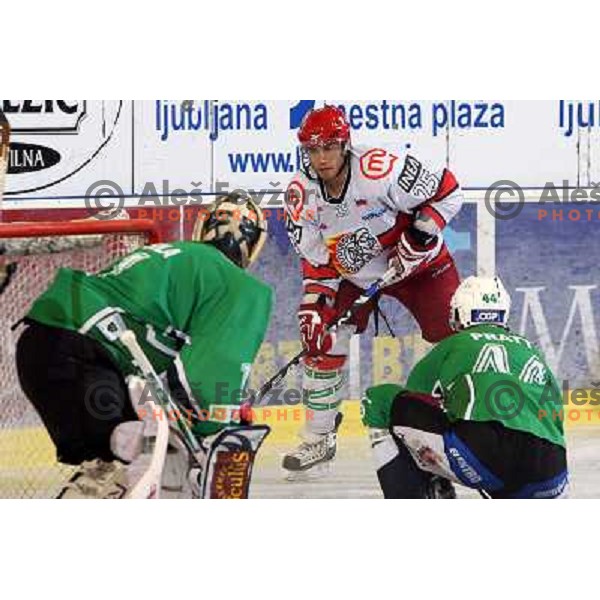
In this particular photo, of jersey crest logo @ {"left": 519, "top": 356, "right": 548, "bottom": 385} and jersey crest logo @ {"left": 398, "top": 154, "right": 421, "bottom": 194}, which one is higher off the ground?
jersey crest logo @ {"left": 398, "top": 154, "right": 421, "bottom": 194}

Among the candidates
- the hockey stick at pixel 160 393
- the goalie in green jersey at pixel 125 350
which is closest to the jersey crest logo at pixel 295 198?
the goalie in green jersey at pixel 125 350

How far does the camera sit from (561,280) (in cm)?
528

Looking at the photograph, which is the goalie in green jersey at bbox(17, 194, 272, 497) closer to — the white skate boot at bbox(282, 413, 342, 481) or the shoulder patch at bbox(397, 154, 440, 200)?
the white skate boot at bbox(282, 413, 342, 481)

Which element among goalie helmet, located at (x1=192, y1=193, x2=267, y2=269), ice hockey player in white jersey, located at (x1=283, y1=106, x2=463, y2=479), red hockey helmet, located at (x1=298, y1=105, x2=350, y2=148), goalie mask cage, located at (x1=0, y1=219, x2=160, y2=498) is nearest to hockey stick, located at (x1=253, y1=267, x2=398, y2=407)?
ice hockey player in white jersey, located at (x1=283, y1=106, x2=463, y2=479)

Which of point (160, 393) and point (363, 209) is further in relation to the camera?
point (363, 209)

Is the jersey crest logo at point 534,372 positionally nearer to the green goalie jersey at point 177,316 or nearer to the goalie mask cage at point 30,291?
the green goalie jersey at point 177,316

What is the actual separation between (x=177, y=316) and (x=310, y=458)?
19.5 inches

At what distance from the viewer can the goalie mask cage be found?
519 cm

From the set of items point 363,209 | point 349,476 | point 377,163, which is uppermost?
point 377,163

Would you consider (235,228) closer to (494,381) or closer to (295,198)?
(295,198)

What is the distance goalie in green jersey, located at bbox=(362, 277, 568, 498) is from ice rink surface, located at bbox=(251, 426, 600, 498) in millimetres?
28

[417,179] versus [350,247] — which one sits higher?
[417,179]

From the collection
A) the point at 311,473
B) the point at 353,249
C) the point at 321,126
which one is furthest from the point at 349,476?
the point at 321,126

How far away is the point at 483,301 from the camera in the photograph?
5293 millimetres
